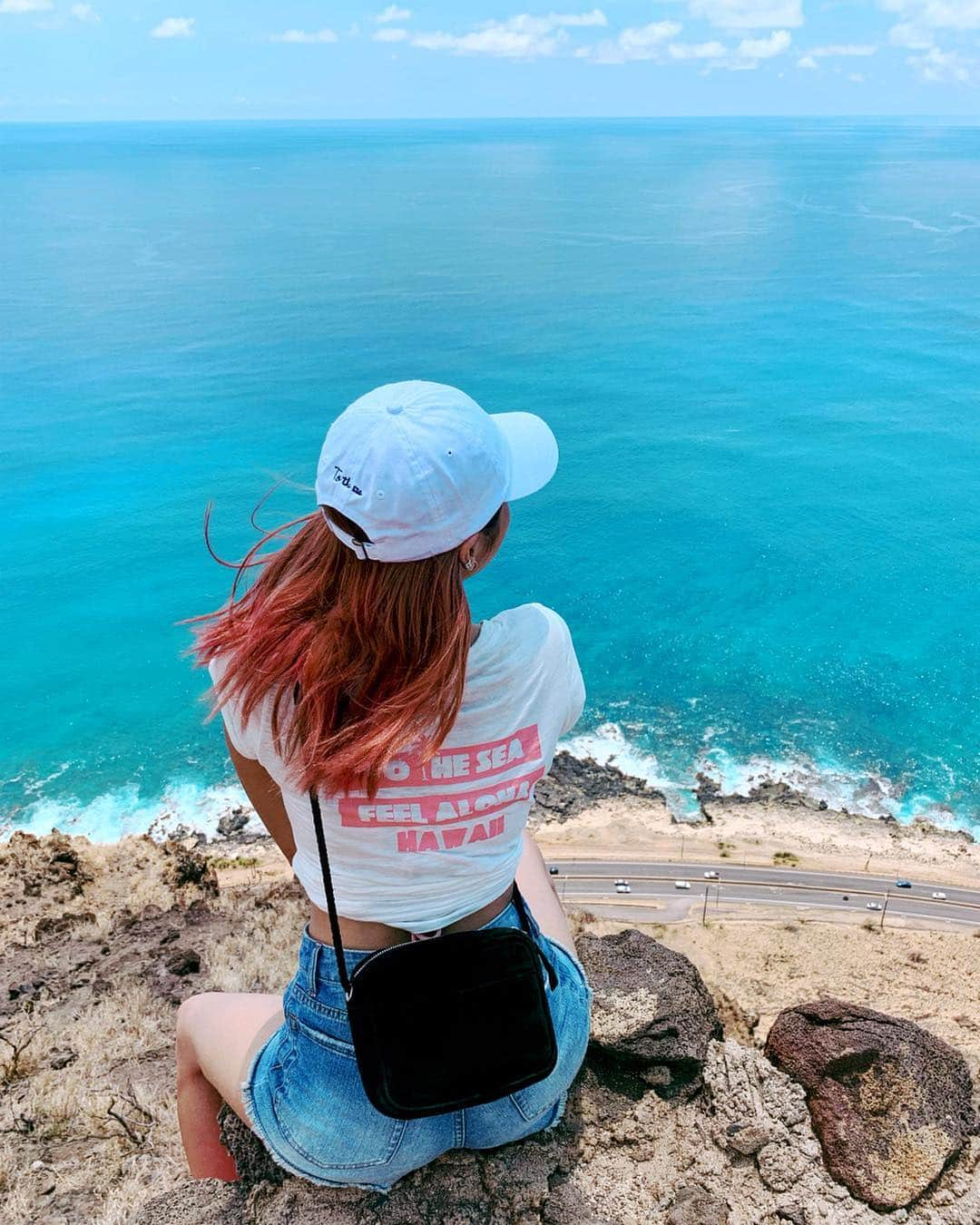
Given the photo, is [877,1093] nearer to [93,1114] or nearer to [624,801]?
[93,1114]

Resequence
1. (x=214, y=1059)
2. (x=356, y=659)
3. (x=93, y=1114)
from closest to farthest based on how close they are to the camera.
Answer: (x=356, y=659) → (x=214, y=1059) → (x=93, y=1114)

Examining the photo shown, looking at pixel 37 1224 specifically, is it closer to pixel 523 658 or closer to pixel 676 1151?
pixel 676 1151

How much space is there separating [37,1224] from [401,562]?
593cm

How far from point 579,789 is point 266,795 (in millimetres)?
34562

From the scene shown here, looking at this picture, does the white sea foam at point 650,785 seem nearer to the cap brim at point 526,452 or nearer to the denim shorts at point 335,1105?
the denim shorts at point 335,1105

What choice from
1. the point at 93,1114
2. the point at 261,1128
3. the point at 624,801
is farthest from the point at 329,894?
the point at 624,801

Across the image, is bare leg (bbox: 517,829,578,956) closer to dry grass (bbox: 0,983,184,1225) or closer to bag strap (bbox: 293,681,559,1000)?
bag strap (bbox: 293,681,559,1000)

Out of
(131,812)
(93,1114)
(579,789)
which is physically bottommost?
(131,812)

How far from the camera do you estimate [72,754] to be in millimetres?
41500

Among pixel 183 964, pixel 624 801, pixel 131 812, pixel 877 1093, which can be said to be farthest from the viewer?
pixel 131 812

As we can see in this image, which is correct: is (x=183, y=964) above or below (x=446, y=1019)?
below

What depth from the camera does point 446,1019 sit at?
135 inches

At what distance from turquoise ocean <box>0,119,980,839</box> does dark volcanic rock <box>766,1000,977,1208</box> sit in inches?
1200

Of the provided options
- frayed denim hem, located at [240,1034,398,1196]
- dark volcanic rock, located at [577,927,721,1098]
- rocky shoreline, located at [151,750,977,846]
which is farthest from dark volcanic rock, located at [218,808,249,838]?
frayed denim hem, located at [240,1034,398,1196]
